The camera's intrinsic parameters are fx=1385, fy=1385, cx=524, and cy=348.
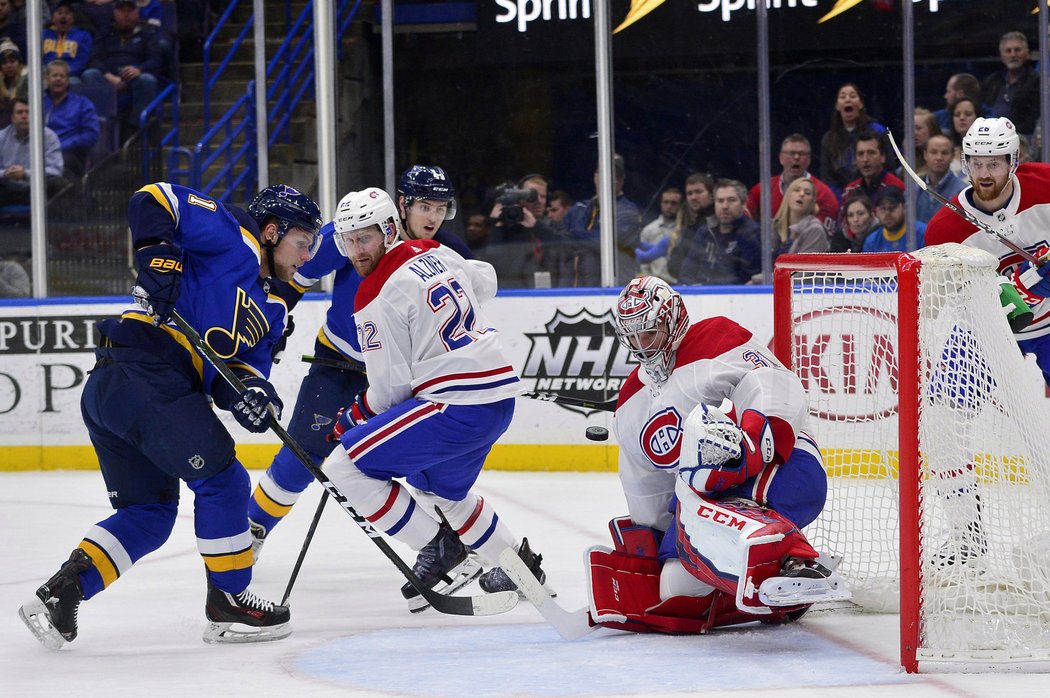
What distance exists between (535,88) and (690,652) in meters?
3.97

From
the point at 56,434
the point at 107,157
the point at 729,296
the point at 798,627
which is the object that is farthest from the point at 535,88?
the point at 798,627

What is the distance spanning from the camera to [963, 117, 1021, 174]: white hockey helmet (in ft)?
11.2

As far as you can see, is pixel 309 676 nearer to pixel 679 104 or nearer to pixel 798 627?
pixel 798 627

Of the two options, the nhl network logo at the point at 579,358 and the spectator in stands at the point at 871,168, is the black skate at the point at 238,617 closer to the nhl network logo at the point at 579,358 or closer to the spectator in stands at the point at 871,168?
the nhl network logo at the point at 579,358

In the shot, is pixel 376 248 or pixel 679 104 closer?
pixel 376 248

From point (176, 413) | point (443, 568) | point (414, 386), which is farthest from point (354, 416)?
point (443, 568)

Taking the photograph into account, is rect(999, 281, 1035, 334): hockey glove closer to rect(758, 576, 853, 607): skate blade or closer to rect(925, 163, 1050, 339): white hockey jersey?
rect(925, 163, 1050, 339): white hockey jersey

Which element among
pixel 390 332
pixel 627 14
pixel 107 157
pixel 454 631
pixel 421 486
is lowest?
pixel 454 631

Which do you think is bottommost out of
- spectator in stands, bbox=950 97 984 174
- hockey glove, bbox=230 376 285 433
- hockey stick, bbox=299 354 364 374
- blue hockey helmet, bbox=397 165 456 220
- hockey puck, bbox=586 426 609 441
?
hockey puck, bbox=586 426 609 441

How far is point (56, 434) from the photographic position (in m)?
6.00

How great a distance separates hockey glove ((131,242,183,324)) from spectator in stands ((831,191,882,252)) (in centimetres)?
355

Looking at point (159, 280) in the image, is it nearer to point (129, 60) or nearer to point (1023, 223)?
point (1023, 223)

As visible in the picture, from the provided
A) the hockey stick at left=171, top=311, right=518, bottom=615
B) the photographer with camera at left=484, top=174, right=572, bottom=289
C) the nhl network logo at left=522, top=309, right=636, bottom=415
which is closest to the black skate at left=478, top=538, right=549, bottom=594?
the hockey stick at left=171, top=311, right=518, bottom=615

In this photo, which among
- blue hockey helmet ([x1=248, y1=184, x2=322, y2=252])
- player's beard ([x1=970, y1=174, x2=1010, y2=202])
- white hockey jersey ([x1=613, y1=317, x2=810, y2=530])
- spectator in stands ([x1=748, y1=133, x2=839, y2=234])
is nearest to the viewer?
white hockey jersey ([x1=613, y1=317, x2=810, y2=530])
